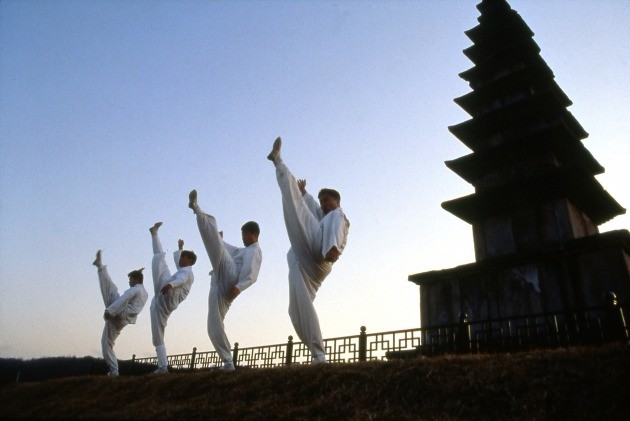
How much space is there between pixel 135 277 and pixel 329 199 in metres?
5.71

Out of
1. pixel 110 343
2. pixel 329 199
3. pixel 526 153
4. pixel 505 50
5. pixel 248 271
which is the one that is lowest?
pixel 110 343

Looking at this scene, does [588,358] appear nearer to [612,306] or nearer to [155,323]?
[612,306]

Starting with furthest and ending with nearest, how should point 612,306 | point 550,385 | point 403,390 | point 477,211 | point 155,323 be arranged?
point 477,211
point 155,323
point 612,306
point 403,390
point 550,385

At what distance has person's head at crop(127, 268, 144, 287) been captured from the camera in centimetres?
1017

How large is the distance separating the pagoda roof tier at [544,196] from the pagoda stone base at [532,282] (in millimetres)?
1791

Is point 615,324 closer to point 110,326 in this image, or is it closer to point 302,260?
point 302,260

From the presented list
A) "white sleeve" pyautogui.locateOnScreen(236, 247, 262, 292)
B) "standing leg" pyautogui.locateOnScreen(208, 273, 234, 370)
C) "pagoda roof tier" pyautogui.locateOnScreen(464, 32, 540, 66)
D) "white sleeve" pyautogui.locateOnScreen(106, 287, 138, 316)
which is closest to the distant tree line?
"white sleeve" pyautogui.locateOnScreen(106, 287, 138, 316)

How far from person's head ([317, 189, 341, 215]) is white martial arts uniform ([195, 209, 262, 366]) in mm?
1353

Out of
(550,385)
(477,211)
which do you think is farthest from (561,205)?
(550,385)

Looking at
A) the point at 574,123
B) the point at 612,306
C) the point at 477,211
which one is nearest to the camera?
the point at 612,306

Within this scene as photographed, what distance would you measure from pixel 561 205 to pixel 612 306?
467 centimetres

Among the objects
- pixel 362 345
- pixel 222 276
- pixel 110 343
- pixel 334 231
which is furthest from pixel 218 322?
pixel 110 343

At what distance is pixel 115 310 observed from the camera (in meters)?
9.58

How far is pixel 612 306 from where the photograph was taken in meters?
6.41
